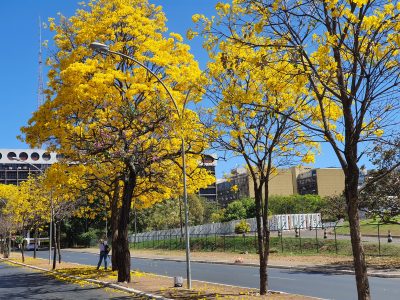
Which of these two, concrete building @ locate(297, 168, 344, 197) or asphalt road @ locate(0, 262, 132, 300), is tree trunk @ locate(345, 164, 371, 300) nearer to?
asphalt road @ locate(0, 262, 132, 300)

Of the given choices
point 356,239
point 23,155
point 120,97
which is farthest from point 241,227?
point 23,155

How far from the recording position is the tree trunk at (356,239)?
7965 millimetres

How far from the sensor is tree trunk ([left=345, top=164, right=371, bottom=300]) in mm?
7965

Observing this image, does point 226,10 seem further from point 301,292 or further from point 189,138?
point 301,292

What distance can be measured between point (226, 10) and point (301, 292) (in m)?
10.3

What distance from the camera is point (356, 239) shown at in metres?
7.96

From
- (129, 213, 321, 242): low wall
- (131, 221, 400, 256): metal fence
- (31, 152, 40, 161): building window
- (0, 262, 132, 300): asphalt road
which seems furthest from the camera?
(31, 152, 40, 161): building window

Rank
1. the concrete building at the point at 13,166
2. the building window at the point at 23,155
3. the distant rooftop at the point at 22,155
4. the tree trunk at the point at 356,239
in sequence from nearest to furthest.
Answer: the tree trunk at the point at 356,239
the concrete building at the point at 13,166
the distant rooftop at the point at 22,155
the building window at the point at 23,155

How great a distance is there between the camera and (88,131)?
55.6ft

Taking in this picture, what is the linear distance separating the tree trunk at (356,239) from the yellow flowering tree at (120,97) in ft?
24.2

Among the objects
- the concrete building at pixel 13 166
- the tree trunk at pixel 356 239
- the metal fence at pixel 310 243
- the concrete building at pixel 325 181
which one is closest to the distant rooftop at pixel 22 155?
the concrete building at pixel 13 166

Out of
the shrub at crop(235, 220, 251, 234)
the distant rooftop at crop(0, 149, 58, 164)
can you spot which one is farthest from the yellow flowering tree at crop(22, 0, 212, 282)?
the distant rooftop at crop(0, 149, 58, 164)

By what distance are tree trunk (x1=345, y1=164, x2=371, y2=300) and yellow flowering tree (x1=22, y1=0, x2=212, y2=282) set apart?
7.37 metres

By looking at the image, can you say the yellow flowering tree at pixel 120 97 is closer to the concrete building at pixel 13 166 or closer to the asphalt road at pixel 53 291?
the asphalt road at pixel 53 291
